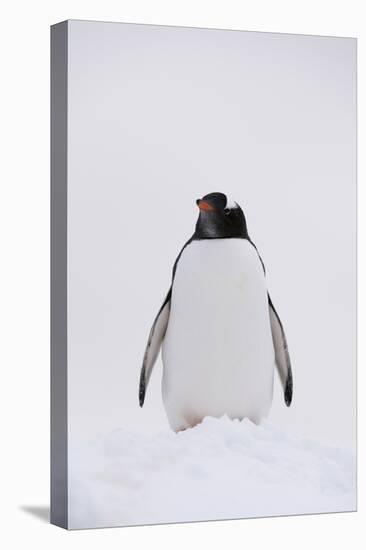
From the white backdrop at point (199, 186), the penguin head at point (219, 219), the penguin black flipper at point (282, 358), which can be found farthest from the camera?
the penguin black flipper at point (282, 358)

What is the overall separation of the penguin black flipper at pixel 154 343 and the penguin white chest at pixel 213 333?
3 centimetres

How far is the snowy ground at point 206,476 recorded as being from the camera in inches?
256

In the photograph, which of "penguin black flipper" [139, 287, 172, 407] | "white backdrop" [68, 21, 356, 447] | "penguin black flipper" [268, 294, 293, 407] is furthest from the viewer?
"penguin black flipper" [268, 294, 293, 407]

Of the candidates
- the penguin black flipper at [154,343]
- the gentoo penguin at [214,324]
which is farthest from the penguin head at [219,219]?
the penguin black flipper at [154,343]

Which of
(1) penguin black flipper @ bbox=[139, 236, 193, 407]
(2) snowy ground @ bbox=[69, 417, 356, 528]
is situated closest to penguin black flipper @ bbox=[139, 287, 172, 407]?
(1) penguin black flipper @ bbox=[139, 236, 193, 407]

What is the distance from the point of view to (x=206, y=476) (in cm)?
670

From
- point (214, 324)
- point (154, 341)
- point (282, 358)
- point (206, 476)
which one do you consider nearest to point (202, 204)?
point (214, 324)

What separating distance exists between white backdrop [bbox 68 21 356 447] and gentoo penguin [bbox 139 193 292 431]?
63 mm

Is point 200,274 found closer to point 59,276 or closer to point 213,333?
point 213,333

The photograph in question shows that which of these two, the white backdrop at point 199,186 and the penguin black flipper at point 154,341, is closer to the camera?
the white backdrop at point 199,186

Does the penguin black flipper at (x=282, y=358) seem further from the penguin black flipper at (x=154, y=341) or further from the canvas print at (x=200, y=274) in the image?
the penguin black flipper at (x=154, y=341)

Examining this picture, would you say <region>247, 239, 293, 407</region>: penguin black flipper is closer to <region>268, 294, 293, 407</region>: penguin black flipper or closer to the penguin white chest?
<region>268, 294, 293, 407</region>: penguin black flipper

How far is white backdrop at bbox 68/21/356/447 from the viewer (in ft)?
21.4

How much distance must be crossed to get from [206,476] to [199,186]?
4.16ft
